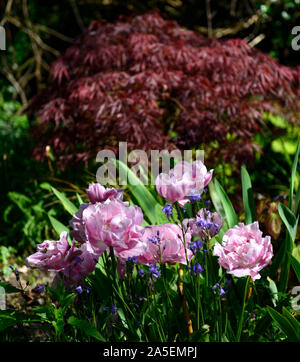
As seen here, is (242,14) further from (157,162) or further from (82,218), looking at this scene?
(82,218)

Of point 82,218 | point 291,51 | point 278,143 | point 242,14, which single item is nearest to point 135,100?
point 82,218

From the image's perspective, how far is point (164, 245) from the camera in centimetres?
131

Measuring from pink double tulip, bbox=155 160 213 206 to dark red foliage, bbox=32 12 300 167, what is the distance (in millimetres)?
1322

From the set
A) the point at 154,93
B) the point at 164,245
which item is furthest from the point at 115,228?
the point at 154,93

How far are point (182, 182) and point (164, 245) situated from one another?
20cm

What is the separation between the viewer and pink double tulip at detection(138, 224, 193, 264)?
130 centimetres

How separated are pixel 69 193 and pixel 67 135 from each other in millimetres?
536

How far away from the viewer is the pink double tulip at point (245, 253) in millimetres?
1256

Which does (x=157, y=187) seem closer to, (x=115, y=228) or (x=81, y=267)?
(x=115, y=228)

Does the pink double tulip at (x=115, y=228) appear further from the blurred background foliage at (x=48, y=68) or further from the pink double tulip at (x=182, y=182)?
the blurred background foliage at (x=48, y=68)

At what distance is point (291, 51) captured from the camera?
17.0 ft

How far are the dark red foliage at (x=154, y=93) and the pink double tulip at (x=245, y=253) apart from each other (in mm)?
1384

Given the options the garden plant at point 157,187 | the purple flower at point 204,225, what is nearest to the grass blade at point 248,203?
the garden plant at point 157,187
